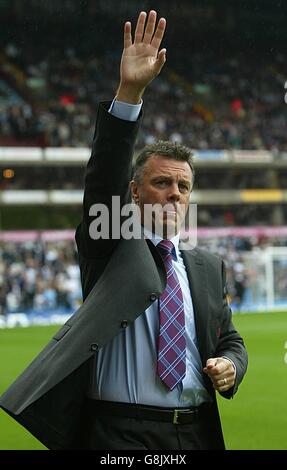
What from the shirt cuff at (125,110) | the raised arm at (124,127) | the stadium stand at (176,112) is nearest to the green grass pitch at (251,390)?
the raised arm at (124,127)

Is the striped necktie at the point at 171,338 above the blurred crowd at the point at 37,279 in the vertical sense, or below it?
below

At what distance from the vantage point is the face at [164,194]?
2.54 metres

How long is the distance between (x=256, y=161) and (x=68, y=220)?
23.7 feet

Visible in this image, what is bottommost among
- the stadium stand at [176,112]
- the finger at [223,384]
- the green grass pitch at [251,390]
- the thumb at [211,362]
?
the green grass pitch at [251,390]

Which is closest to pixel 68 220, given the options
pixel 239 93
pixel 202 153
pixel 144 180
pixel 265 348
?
pixel 202 153

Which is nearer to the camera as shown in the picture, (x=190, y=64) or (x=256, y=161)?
(x=256, y=161)

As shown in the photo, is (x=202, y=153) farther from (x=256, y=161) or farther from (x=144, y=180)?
(x=144, y=180)

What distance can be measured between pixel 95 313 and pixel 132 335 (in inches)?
5.7

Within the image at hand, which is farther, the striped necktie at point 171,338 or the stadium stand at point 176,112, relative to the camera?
the stadium stand at point 176,112

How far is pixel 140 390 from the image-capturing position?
2.45 metres

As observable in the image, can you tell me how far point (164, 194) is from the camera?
8.41 ft

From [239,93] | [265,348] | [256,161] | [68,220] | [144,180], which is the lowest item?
[265,348]

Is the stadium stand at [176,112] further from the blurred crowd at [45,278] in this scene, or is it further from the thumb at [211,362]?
the thumb at [211,362]

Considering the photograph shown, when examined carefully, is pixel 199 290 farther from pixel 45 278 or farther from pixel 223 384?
pixel 45 278
